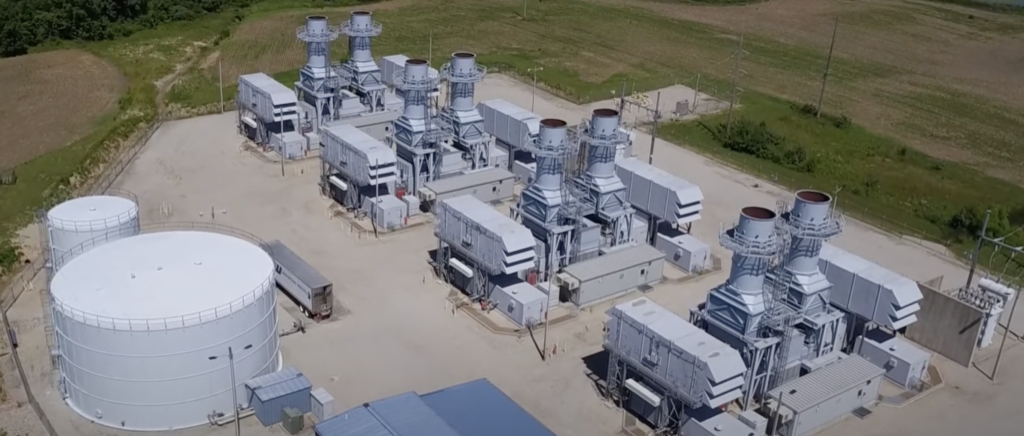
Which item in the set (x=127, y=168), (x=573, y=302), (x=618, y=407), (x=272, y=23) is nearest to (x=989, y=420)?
(x=618, y=407)

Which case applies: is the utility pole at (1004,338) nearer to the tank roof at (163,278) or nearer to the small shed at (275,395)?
the small shed at (275,395)

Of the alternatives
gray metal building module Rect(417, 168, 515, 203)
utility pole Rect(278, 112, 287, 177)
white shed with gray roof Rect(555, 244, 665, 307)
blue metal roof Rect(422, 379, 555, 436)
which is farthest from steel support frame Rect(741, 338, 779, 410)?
utility pole Rect(278, 112, 287, 177)

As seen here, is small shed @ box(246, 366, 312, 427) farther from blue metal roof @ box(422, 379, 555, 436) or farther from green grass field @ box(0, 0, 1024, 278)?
green grass field @ box(0, 0, 1024, 278)

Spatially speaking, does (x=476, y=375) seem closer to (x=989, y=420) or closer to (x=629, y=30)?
(x=989, y=420)

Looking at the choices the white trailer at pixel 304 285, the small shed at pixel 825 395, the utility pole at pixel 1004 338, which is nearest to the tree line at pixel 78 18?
the white trailer at pixel 304 285

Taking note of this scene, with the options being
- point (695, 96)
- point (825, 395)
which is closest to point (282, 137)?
point (695, 96)
